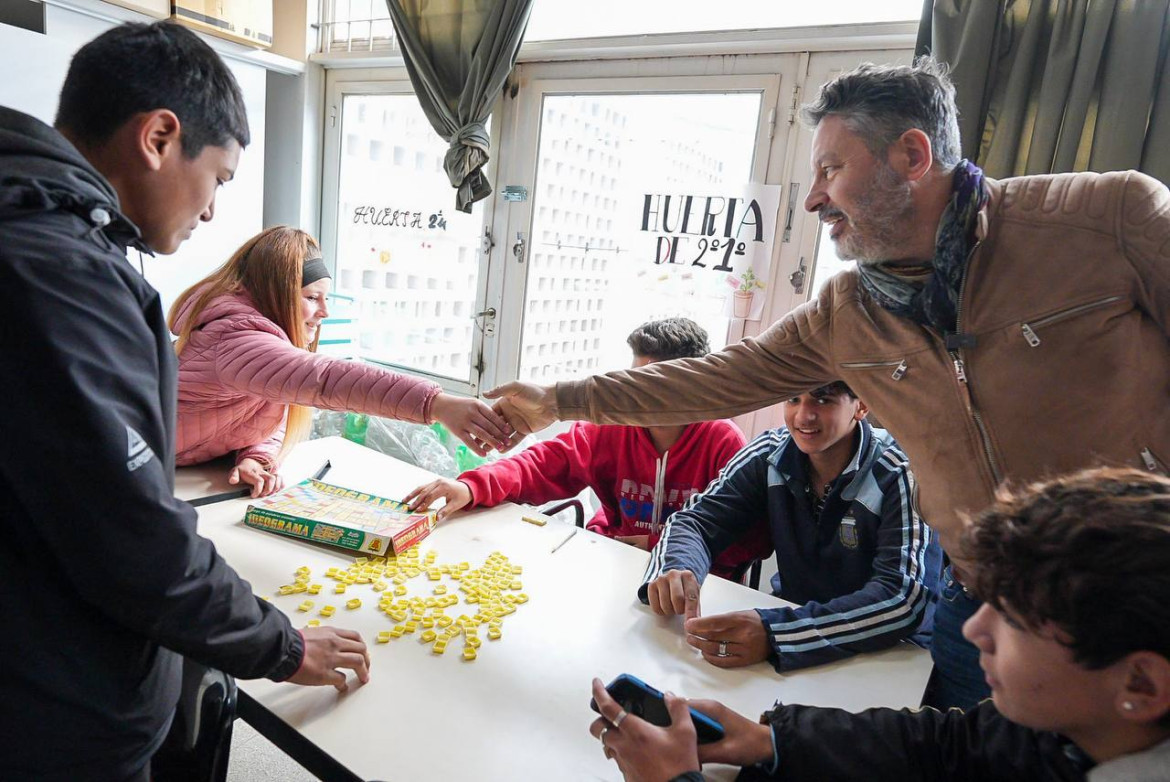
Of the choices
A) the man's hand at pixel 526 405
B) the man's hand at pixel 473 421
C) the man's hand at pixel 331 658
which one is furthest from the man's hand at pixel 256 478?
the man's hand at pixel 331 658

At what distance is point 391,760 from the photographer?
0.93m

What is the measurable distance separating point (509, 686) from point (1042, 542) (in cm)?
78

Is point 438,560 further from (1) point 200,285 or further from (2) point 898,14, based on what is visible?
(2) point 898,14

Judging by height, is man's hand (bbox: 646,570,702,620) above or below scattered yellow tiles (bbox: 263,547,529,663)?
above

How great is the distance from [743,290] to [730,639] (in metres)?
1.78

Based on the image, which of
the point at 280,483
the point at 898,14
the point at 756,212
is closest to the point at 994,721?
the point at 280,483

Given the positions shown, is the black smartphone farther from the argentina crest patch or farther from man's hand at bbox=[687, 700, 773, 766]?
the argentina crest patch

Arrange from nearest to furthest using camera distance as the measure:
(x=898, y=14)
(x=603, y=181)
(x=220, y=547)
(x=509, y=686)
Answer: (x=509, y=686), (x=220, y=547), (x=898, y=14), (x=603, y=181)

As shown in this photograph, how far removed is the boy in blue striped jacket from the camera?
4.13ft

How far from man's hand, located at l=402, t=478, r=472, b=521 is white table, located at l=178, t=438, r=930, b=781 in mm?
65

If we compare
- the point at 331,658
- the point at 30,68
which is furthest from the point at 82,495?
the point at 30,68

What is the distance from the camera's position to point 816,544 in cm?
174

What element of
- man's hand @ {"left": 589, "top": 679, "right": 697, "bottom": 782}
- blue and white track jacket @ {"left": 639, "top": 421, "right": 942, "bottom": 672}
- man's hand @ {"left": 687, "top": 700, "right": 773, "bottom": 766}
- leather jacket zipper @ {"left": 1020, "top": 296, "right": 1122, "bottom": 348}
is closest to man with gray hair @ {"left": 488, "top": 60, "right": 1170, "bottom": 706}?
leather jacket zipper @ {"left": 1020, "top": 296, "right": 1122, "bottom": 348}

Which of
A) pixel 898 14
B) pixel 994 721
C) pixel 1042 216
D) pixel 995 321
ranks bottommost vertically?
pixel 994 721
